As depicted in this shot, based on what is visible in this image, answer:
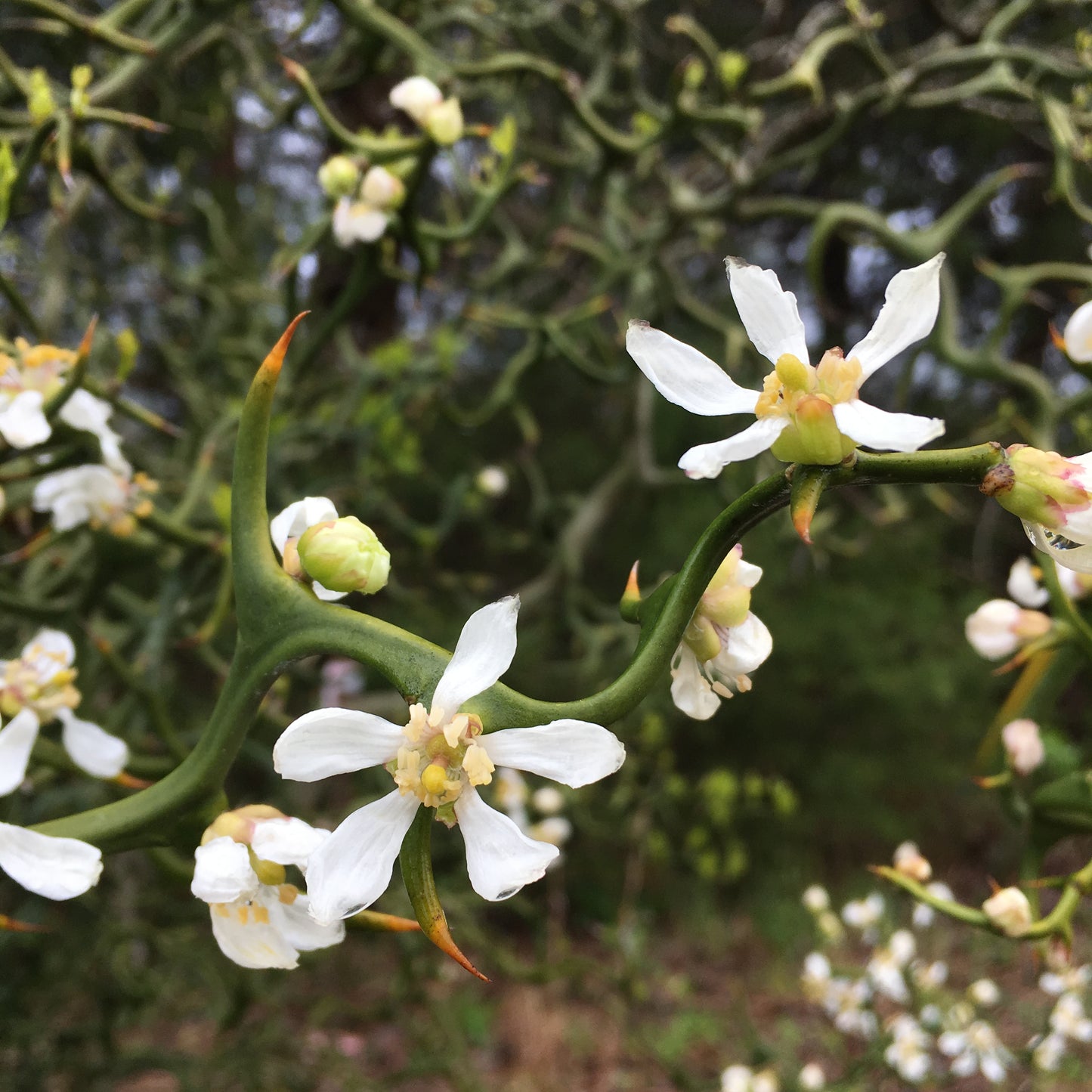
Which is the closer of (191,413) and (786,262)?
(191,413)

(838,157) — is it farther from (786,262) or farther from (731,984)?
(731,984)

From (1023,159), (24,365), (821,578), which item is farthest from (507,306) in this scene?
(1023,159)

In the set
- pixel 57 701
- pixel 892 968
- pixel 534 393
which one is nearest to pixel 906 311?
→ pixel 57 701

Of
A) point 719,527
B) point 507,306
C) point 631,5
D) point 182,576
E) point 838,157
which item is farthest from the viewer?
point 838,157

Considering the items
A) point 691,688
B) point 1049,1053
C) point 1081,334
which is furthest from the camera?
point 1049,1053

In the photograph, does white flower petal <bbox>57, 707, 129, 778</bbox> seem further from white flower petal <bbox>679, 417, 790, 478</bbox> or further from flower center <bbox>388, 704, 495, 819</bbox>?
white flower petal <bbox>679, 417, 790, 478</bbox>

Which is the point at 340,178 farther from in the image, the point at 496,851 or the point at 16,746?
the point at 496,851

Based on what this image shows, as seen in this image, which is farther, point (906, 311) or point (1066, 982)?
point (1066, 982)
